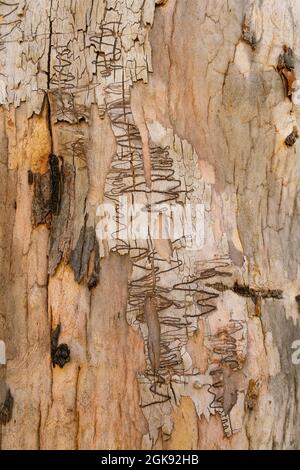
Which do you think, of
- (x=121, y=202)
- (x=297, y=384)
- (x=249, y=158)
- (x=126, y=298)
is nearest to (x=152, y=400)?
(x=126, y=298)

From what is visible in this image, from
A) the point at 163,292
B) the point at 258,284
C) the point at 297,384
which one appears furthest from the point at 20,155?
the point at 297,384

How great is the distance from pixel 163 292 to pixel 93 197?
1.10ft

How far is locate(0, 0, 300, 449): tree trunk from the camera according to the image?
A: 199 centimetres

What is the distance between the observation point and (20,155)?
6.97 feet

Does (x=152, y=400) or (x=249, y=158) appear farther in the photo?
(x=249, y=158)

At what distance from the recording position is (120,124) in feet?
6.77

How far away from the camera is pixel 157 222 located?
2.03m

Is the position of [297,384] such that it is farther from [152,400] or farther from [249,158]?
[249,158]

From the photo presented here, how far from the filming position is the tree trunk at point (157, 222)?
1.99 meters

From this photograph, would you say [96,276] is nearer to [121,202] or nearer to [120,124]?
[121,202]
